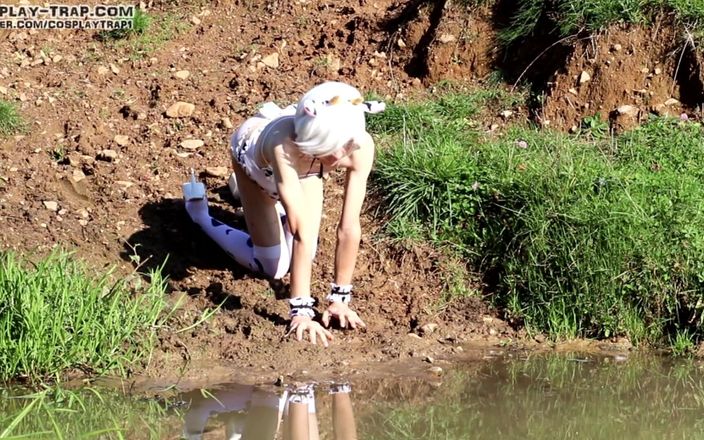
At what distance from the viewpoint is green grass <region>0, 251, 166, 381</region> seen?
4410 mm

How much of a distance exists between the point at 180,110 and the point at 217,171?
2.24ft

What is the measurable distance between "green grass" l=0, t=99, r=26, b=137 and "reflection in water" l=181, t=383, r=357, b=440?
2603mm

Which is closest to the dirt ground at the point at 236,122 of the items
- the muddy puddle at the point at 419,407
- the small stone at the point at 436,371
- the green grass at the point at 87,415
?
the small stone at the point at 436,371

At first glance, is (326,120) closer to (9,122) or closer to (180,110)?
(180,110)

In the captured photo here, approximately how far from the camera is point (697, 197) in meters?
5.48

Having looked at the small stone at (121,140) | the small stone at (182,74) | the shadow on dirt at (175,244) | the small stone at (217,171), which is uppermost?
the small stone at (182,74)

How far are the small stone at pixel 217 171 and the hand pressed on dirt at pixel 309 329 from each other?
154 centimetres

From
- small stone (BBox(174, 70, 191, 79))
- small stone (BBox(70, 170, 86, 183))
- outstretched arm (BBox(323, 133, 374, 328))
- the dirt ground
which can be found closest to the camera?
outstretched arm (BBox(323, 133, 374, 328))

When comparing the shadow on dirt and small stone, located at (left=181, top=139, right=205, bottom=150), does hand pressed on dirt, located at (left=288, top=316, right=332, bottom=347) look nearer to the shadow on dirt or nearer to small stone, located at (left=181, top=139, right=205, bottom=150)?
the shadow on dirt

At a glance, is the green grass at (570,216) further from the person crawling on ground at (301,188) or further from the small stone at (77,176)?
the small stone at (77,176)

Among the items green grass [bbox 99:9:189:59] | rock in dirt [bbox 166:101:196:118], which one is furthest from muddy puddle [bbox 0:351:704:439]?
green grass [bbox 99:9:189:59]

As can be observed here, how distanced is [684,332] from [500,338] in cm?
83

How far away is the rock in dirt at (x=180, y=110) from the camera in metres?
6.65

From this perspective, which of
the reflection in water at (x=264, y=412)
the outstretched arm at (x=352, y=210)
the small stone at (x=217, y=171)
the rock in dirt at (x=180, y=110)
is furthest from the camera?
the rock in dirt at (x=180, y=110)
